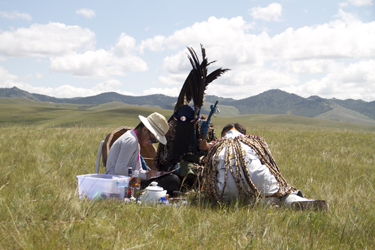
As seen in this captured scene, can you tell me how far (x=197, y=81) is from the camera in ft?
18.6

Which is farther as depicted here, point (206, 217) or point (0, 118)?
point (0, 118)

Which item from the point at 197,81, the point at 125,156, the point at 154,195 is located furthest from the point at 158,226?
the point at 197,81

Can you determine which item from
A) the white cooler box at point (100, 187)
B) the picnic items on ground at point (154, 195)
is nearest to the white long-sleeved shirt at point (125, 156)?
the white cooler box at point (100, 187)

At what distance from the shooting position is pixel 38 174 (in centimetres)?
514

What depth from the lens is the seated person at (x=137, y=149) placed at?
5.04 m

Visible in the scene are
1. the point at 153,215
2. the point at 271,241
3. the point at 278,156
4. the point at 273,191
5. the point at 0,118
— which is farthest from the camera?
the point at 0,118

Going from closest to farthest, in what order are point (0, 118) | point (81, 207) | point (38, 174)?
point (81, 207) < point (38, 174) < point (0, 118)

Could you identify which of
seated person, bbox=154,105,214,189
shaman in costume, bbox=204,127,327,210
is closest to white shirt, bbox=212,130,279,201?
shaman in costume, bbox=204,127,327,210

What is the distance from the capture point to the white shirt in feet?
14.0

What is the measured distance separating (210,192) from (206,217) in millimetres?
845

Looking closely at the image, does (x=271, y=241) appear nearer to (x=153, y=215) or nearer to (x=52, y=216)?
(x=153, y=215)

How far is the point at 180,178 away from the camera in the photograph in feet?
17.8

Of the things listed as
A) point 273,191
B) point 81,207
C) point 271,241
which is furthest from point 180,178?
point 271,241

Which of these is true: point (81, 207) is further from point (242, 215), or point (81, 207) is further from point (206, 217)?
point (242, 215)
